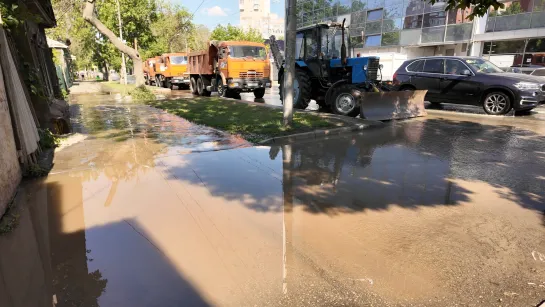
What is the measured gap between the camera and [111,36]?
18438mm

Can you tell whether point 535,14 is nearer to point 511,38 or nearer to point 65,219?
point 511,38

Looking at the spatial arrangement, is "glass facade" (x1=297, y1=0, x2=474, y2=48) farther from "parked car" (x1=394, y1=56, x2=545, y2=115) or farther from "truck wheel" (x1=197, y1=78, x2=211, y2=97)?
"parked car" (x1=394, y1=56, x2=545, y2=115)

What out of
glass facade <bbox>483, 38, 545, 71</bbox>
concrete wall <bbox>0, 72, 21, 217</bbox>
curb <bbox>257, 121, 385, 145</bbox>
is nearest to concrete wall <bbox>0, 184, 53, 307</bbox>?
concrete wall <bbox>0, 72, 21, 217</bbox>

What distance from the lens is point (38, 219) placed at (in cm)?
392

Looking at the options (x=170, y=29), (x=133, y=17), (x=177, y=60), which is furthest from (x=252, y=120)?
(x=170, y=29)

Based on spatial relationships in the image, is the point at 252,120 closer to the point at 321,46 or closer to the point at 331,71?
the point at 331,71

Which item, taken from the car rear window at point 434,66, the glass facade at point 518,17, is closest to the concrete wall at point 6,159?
the car rear window at point 434,66

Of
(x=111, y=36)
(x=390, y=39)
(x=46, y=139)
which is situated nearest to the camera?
(x=46, y=139)

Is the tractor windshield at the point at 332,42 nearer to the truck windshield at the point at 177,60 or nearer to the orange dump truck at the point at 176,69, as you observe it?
the orange dump truck at the point at 176,69

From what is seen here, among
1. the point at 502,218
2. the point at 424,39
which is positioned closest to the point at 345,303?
the point at 502,218

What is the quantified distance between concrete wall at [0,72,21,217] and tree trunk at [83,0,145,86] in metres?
14.9

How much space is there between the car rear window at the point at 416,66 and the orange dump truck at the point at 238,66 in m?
6.83

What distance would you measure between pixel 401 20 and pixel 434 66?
734 inches

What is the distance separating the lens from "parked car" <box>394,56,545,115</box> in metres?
10.3
